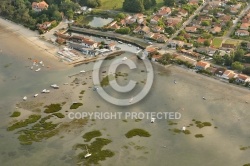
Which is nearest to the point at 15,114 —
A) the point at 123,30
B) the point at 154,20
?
the point at 123,30

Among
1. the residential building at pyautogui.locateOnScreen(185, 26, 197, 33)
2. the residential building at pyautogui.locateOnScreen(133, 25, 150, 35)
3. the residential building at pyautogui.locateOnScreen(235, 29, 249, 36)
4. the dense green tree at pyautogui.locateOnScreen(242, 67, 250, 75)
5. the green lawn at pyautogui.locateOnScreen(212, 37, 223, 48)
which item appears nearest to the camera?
the dense green tree at pyautogui.locateOnScreen(242, 67, 250, 75)

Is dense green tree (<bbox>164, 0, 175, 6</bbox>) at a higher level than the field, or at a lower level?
higher

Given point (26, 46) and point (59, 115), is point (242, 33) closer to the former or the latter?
point (26, 46)

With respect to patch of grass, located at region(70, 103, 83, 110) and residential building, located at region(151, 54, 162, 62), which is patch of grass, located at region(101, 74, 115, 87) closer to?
patch of grass, located at region(70, 103, 83, 110)

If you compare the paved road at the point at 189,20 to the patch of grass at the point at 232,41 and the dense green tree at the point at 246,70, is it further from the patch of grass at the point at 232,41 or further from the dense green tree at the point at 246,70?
the dense green tree at the point at 246,70

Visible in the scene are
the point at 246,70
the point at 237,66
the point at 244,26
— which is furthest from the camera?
the point at 244,26

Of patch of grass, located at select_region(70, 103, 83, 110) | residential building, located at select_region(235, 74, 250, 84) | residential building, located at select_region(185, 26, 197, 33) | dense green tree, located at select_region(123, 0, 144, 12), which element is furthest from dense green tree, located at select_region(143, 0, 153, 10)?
patch of grass, located at select_region(70, 103, 83, 110)
